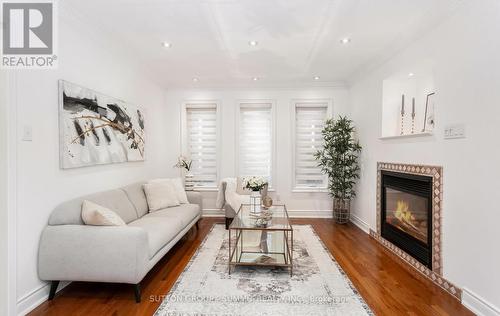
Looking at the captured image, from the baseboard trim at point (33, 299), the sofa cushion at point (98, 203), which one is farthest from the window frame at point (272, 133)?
the baseboard trim at point (33, 299)

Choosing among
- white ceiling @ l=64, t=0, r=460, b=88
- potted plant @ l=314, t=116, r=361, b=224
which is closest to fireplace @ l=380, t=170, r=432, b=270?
potted plant @ l=314, t=116, r=361, b=224

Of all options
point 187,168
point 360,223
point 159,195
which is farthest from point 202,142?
point 360,223

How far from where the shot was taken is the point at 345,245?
344 centimetres

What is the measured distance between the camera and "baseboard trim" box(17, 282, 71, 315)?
1.96 metres

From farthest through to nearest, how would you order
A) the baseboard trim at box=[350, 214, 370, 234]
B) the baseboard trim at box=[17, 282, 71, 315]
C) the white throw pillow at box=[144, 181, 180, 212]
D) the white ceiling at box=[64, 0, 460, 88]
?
the baseboard trim at box=[350, 214, 370, 234], the white throw pillow at box=[144, 181, 180, 212], the white ceiling at box=[64, 0, 460, 88], the baseboard trim at box=[17, 282, 71, 315]

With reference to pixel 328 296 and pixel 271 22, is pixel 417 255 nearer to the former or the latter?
pixel 328 296

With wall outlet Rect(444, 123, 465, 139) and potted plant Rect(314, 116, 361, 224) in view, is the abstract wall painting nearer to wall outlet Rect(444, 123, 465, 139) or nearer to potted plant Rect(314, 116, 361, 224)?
potted plant Rect(314, 116, 361, 224)

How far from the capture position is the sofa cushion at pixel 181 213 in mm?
3178

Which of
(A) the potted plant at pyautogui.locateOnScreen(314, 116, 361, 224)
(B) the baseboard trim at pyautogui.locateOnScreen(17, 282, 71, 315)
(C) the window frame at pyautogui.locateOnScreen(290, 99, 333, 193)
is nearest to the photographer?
(B) the baseboard trim at pyautogui.locateOnScreen(17, 282, 71, 315)

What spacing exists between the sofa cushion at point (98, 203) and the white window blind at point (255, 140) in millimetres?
2434

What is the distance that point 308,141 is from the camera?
5043 millimetres

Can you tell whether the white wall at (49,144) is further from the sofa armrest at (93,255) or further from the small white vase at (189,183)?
the small white vase at (189,183)

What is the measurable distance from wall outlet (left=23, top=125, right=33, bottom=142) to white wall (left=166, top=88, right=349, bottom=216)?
2978 mm

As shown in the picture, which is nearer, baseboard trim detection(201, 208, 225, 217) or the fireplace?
the fireplace
